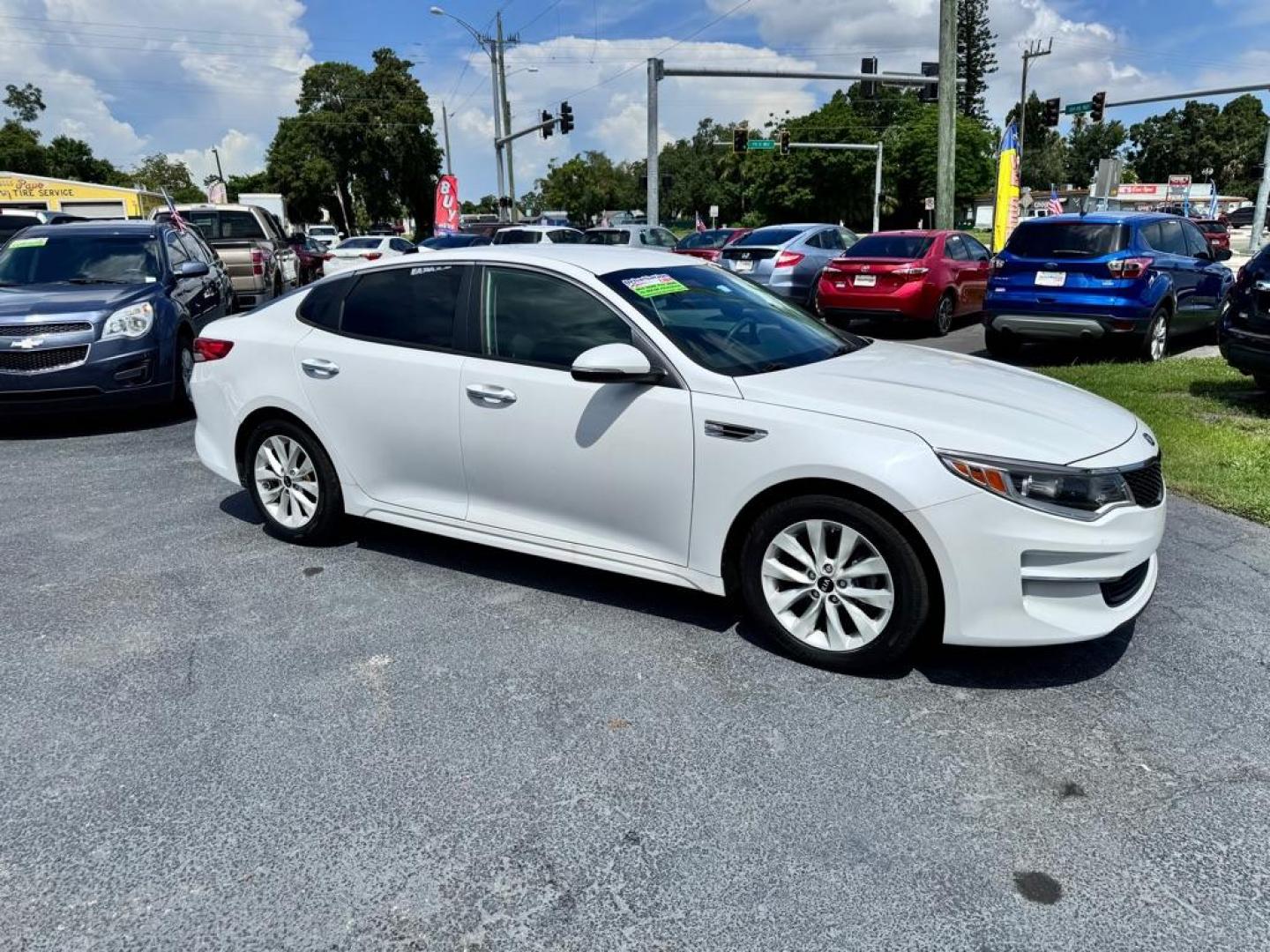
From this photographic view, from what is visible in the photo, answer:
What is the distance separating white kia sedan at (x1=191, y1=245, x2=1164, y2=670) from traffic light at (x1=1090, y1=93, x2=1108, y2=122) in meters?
32.2

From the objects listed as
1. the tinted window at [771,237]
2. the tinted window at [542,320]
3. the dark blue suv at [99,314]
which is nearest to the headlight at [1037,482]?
the tinted window at [542,320]

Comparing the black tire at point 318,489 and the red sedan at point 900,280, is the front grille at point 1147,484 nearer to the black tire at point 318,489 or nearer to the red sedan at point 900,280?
the black tire at point 318,489

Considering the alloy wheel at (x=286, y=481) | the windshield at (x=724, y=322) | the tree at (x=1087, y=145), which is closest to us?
the windshield at (x=724, y=322)

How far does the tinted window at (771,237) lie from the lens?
1594 cm

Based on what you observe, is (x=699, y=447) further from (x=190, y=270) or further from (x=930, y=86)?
(x=930, y=86)

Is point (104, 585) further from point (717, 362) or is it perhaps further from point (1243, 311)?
point (1243, 311)

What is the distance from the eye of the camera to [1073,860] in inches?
100

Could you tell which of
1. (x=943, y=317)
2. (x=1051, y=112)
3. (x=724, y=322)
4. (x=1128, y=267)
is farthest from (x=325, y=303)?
(x=1051, y=112)

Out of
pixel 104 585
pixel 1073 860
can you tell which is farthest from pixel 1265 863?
pixel 104 585

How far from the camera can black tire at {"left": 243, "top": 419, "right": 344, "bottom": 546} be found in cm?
482

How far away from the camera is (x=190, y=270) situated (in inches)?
348

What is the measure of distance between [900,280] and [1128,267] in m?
3.75

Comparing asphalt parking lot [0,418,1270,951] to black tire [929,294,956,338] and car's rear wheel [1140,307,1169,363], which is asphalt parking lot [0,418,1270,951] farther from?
black tire [929,294,956,338]

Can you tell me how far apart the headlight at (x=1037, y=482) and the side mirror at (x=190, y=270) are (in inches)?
310
